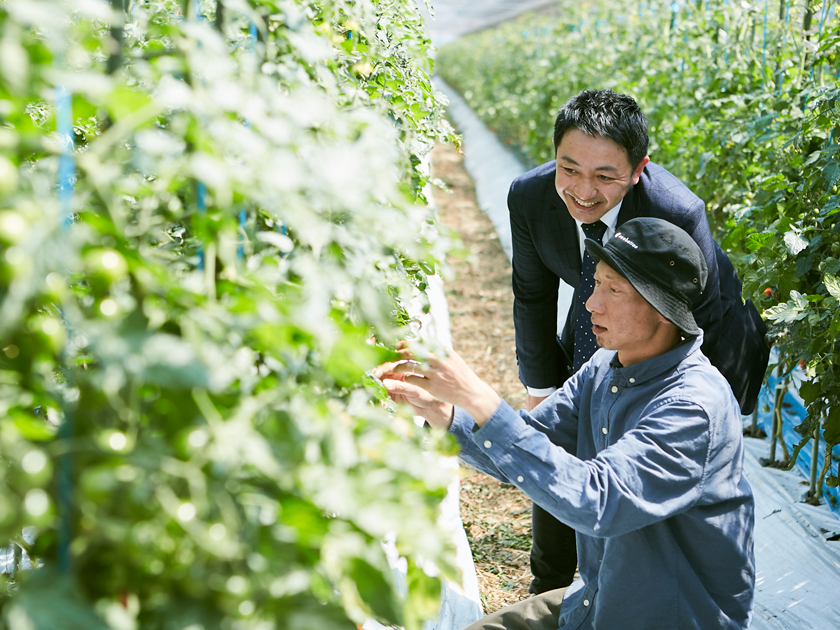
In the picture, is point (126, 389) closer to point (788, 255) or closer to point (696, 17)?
point (788, 255)

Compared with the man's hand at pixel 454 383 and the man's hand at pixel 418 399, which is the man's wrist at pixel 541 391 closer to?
the man's hand at pixel 418 399

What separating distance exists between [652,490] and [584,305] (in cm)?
85

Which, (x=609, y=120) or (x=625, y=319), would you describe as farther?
(x=609, y=120)

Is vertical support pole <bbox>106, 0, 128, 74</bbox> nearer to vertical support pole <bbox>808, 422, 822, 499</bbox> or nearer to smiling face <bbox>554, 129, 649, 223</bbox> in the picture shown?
smiling face <bbox>554, 129, 649, 223</bbox>

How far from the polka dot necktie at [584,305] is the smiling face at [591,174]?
0.34 ft

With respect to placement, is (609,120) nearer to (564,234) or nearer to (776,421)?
(564,234)

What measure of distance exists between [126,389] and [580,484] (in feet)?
2.55

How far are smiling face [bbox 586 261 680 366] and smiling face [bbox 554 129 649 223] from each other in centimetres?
52

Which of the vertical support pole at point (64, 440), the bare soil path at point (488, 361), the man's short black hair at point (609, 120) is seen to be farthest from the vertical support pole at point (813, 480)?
the vertical support pole at point (64, 440)

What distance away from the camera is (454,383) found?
1176 millimetres

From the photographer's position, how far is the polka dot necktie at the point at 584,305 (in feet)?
6.65

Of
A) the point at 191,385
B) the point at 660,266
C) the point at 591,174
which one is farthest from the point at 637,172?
the point at 191,385

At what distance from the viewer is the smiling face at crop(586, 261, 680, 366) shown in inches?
54.3

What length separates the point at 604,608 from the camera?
54.4 inches
